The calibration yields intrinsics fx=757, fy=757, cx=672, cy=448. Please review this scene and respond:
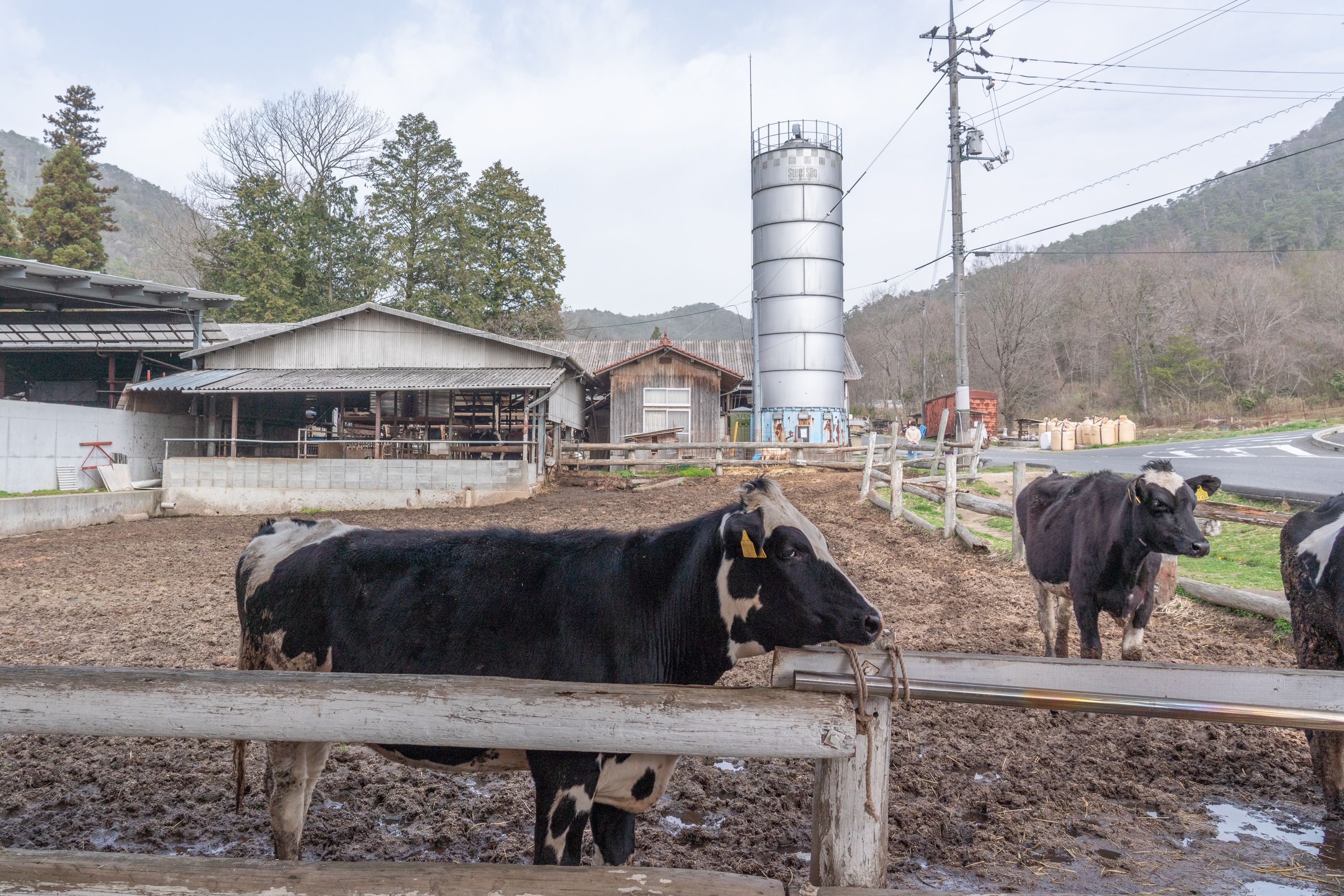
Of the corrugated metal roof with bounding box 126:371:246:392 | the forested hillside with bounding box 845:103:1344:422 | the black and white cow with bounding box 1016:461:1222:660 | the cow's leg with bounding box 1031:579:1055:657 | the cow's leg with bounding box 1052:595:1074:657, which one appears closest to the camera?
the black and white cow with bounding box 1016:461:1222:660

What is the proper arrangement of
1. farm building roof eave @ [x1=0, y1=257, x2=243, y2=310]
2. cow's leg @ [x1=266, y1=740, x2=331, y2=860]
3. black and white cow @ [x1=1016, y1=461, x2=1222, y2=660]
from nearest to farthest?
cow's leg @ [x1=266, y1=740, x2=331, y2=860] < black and white cow @ [x1=1016, y1=461, x2=1222, y2=660] < farm building roof eave @ [x1=0, y1=257, x2=243, y2=310]

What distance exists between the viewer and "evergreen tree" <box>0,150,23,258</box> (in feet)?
107

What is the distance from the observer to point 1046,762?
13.7 ft

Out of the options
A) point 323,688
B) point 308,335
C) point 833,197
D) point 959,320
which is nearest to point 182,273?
point 308,335

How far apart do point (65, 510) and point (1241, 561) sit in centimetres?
1908

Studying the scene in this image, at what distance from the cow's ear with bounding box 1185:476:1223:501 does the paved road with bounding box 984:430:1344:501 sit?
4.51ft

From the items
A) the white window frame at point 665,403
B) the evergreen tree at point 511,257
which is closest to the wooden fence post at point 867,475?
the white window frame at point 665,403

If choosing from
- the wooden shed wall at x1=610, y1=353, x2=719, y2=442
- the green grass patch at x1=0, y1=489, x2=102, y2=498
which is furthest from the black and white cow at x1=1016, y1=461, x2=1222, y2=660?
the wooden shed wall at x1=610, y1=353, x2=719, y2=442

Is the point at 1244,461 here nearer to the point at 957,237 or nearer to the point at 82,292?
the point at 957,237

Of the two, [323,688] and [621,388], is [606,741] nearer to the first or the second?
[323,688]

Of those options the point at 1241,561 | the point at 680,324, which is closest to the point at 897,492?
the point at 1241,561

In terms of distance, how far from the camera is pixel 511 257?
3894 cm

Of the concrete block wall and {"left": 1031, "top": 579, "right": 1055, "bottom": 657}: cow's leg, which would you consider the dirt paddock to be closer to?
{"left": 1031, "top": 579, "right": 1055, "bottom": 657}: cow's leg

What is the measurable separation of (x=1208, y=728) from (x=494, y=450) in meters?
18.4
